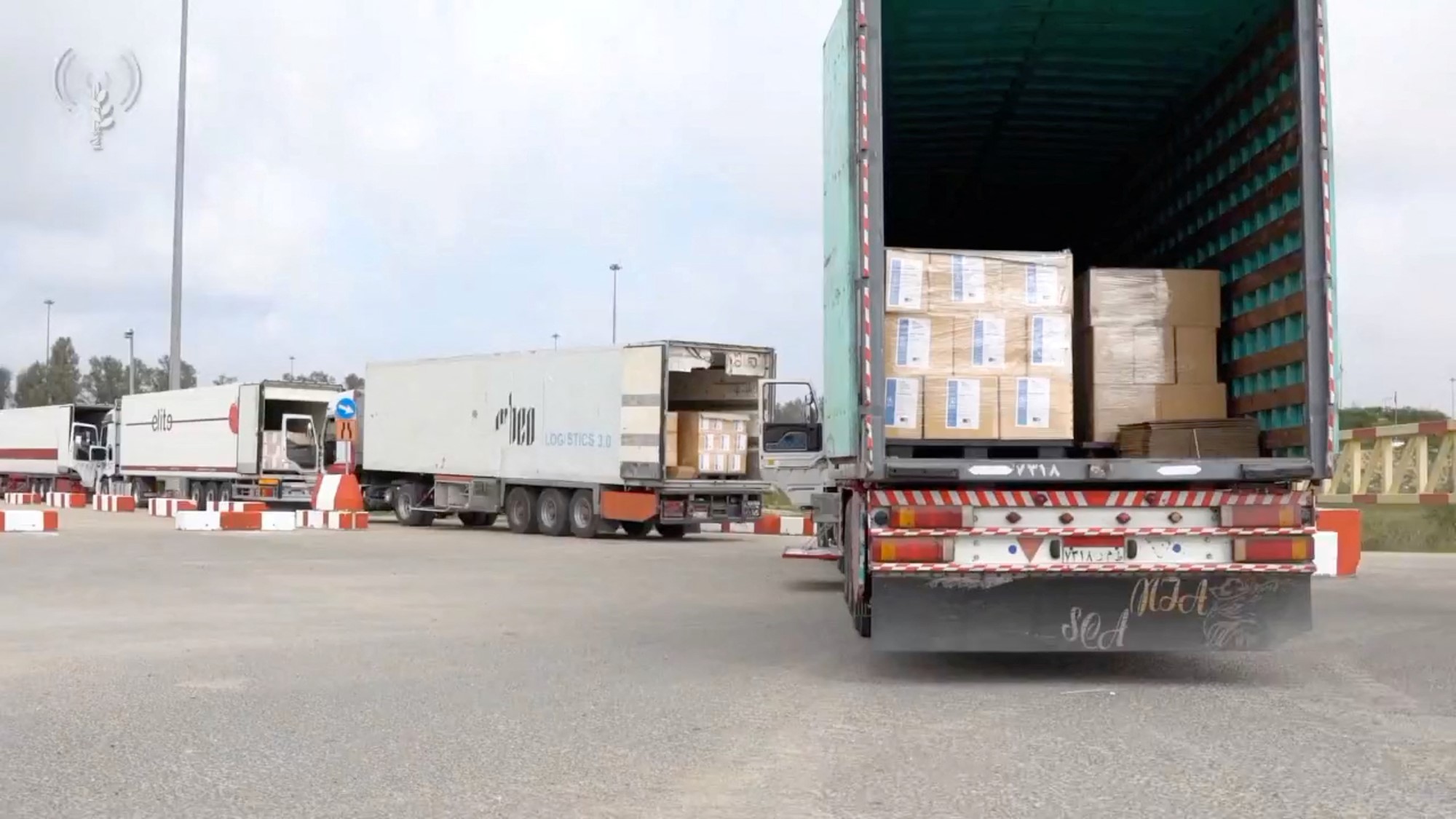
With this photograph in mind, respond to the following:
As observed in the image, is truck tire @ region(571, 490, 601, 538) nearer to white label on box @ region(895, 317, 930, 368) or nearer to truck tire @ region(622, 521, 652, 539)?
truck tire @ region(622, 521, 652, 539)

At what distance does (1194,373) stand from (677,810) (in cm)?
510

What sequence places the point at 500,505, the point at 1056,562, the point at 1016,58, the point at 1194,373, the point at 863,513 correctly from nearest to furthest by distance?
1. the point at 1056,562
2. the point at 863,513
3. the point at 1194,373
4. the point at 1016,58
5. the point at 500,505

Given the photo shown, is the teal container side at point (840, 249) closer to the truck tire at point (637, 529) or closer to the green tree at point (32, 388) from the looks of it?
the truck tire at point (637, 529)

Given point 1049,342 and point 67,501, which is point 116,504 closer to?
point 67,501

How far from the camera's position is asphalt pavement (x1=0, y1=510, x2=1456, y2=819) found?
5.27m

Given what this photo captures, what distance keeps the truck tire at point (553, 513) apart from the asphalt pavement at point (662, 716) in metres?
11.0

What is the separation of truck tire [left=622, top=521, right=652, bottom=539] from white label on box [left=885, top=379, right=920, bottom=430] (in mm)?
15633

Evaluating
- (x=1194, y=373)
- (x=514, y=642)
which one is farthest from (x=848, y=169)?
(x=514, y=642)

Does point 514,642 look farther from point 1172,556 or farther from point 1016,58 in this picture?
point 1016,58

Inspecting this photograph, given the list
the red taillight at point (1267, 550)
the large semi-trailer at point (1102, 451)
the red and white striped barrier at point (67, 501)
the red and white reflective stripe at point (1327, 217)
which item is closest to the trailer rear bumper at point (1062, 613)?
the large semi-trailer at point (1102, 451)

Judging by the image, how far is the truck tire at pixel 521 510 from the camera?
24828 mm

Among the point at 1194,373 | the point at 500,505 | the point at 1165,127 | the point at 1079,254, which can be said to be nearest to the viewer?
the point at 1194,373

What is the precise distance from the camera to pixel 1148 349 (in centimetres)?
865

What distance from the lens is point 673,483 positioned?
22.3 m
